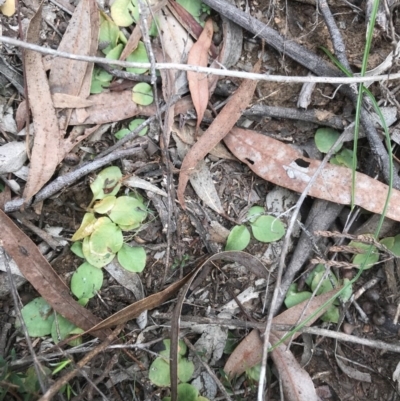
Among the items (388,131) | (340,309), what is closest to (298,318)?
(340,309)

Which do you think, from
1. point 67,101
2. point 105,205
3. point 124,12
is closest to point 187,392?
point 105,205

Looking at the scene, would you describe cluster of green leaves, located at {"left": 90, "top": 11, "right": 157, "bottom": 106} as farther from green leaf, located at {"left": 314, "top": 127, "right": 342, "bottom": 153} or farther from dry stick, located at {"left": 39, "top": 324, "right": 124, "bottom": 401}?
dry stick, located at {"left": 39, "top": 324, "right": 124, "bottom": 401}

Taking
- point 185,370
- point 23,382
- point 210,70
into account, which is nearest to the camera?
point 210,70

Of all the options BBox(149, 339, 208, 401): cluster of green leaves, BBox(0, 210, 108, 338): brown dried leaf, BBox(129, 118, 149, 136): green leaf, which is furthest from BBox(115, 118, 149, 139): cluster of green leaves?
BBox(149, 339, 208, 401): cluster of green leaves

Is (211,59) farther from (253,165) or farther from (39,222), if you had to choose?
(39,222)

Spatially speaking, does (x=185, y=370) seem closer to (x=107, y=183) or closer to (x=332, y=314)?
(x=332, y=314)

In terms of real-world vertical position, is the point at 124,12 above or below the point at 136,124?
above

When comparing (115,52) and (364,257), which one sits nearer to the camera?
(115,52)
